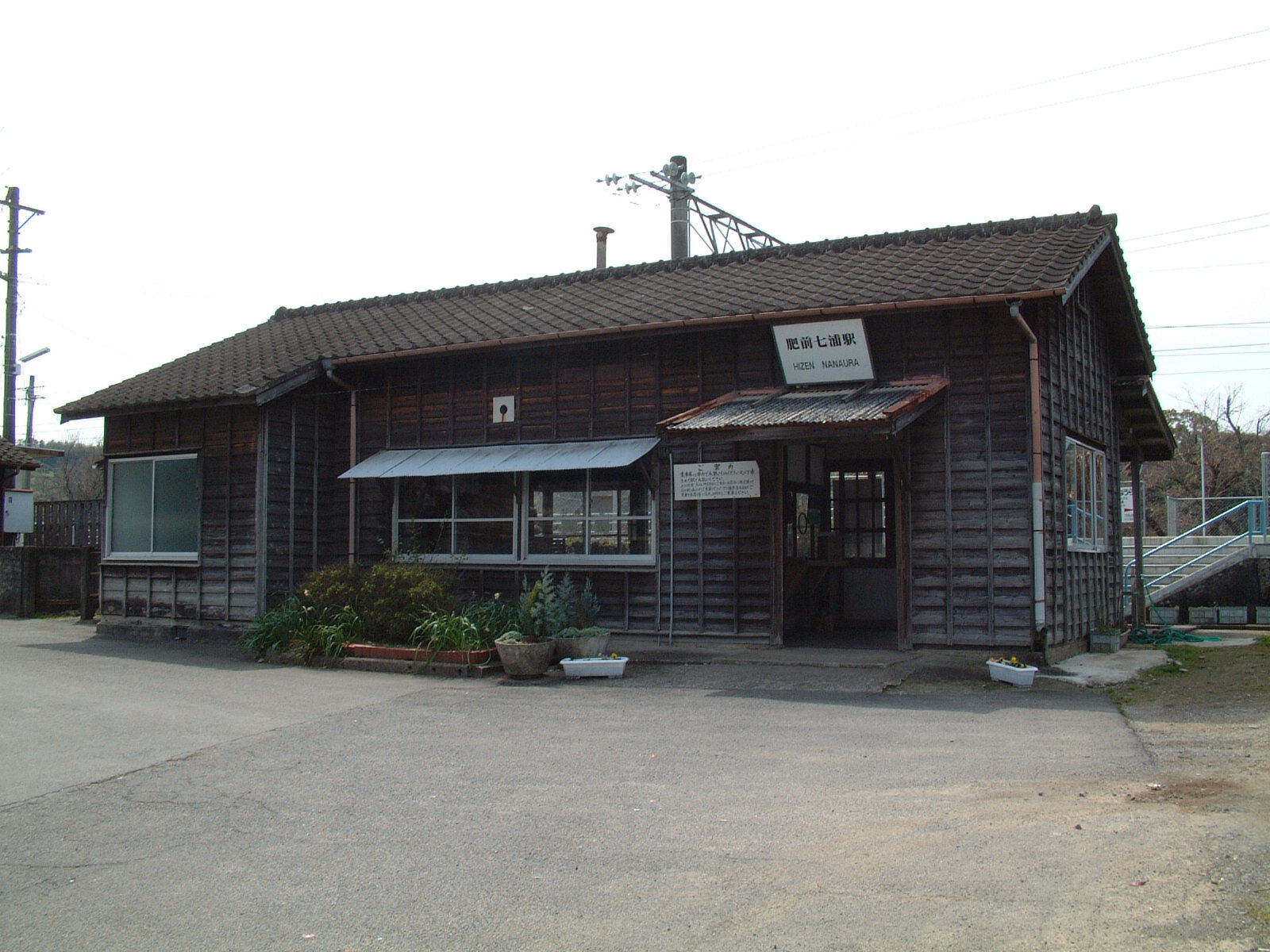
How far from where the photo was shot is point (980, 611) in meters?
11.0

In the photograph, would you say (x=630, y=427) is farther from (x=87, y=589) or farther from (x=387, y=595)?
(x=87, y=589)

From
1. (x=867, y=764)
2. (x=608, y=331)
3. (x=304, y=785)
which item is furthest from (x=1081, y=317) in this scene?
(x=304, y=785)

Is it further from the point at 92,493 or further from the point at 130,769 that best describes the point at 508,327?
the point at 92,493

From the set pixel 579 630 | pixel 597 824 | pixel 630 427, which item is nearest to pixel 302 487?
pixel 630 427

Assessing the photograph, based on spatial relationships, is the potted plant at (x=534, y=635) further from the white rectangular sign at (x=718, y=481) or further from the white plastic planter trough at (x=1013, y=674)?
the white plastic planter trough at (x=1013, y=674)

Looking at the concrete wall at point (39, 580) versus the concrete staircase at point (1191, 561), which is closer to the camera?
the concrete staircase at point (1191, 561)

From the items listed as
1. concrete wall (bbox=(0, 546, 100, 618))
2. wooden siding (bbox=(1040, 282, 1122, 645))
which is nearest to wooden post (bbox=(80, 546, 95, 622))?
concrete wall (bbox=(0, 546, 100, 618))

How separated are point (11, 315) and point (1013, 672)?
82.6ft

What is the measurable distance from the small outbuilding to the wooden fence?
6.16m

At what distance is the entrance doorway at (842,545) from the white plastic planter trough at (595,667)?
9.98 feet

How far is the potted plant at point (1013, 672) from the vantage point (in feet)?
32.0

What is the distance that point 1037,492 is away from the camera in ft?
35.1

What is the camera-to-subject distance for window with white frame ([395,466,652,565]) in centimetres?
1298

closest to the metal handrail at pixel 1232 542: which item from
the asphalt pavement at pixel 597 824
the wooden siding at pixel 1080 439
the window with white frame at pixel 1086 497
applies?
the wooden siding at pixel 1080 439
